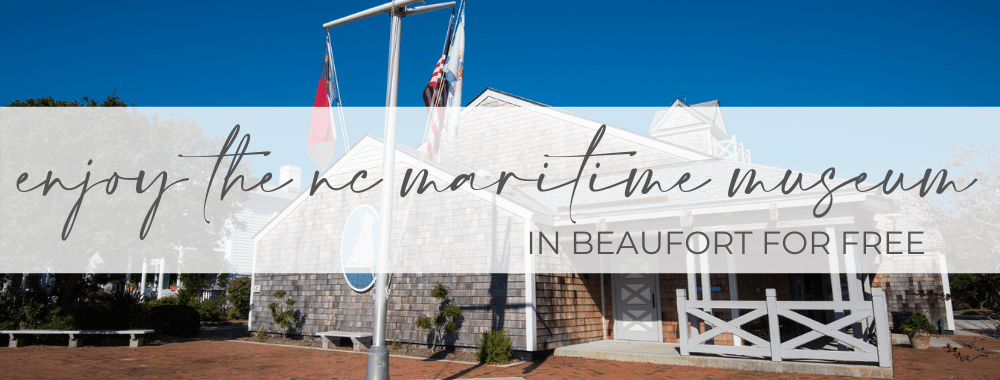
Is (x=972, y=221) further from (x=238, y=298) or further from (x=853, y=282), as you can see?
(x=238, y=298)

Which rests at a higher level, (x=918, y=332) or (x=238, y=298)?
(x=238, y=298)

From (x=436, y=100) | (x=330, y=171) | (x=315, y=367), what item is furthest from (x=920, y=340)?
(x=330, y=171)

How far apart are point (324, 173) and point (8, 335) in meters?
8.64

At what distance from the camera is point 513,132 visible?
18.5m

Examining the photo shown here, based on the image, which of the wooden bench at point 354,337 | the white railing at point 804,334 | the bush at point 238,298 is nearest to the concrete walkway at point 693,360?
the white railing at point 804,334

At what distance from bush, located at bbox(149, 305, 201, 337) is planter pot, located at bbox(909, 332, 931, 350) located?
1953cm

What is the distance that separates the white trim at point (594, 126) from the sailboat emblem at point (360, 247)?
670 centimetres

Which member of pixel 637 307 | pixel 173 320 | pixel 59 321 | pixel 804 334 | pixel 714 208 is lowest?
pixel 173 320

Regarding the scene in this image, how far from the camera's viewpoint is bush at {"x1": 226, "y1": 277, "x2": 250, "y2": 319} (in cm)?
2653

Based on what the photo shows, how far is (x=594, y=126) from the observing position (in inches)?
672

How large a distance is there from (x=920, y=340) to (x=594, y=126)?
9.59 metres

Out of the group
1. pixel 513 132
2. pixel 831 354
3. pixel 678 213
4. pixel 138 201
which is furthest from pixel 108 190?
pixel 831 354

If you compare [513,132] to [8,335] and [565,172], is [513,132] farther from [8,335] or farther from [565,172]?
[8,335]
